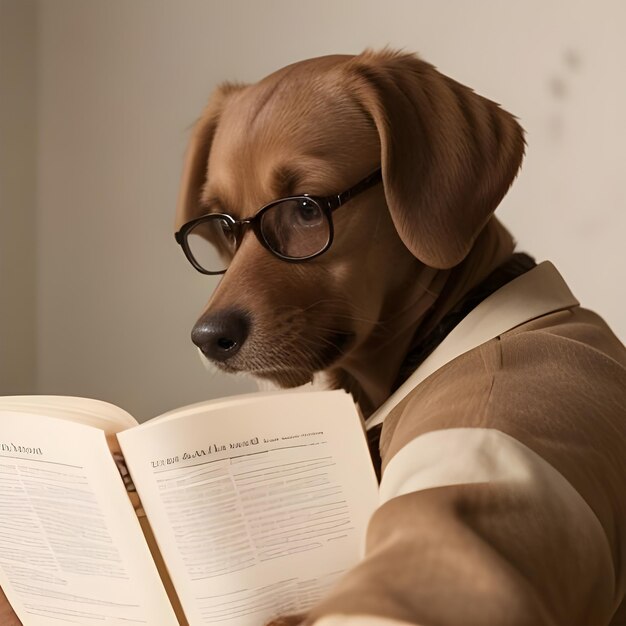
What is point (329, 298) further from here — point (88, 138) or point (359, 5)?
point (88, 138)

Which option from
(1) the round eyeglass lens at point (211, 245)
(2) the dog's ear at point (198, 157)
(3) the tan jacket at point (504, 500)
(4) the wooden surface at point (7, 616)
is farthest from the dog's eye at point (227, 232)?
(4) the wooden surface at point (7, 616)

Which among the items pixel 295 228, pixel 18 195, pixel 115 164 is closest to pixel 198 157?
pixel 295 228

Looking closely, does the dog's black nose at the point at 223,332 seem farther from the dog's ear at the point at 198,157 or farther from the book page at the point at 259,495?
the dog's ear at the point at 198,157

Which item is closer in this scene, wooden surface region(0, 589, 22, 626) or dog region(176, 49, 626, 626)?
dog region(176, 49, 626, 626)

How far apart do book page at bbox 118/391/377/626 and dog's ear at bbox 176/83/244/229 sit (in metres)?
0.44

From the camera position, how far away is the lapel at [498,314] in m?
0.86

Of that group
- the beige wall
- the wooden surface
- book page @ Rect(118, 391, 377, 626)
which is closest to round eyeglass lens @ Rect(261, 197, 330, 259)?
book page @ Rect(118, 391, 377, 626)

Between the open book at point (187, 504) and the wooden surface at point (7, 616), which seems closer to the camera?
the open book at point (187, 504)

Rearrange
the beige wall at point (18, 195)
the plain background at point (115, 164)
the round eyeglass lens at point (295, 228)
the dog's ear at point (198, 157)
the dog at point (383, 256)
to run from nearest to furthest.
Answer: the dog at point (383, 256) → the round eyeglass lens at point (295, 228) → the dog's ear at point (198, 157) → the plain background at point (115, 164) → the beige wall at point (18, 195)

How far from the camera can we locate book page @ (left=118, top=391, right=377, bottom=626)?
786 millimetres

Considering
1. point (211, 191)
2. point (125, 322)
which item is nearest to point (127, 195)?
point (125, 322)

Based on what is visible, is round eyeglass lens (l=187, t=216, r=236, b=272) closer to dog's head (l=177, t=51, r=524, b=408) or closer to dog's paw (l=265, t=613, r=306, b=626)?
dog's head (l=177, t=51, r=524, b=408)

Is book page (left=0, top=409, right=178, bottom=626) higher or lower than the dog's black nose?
lower

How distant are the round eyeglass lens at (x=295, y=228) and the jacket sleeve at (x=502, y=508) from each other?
30 cm
